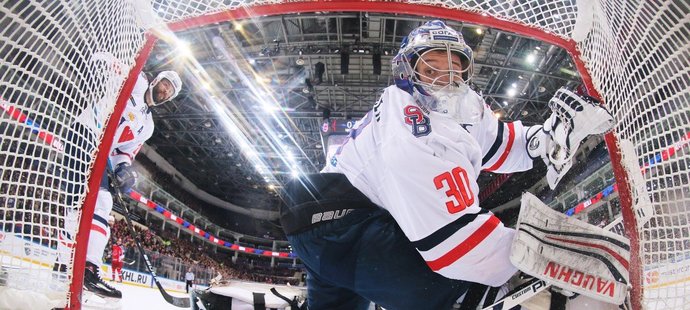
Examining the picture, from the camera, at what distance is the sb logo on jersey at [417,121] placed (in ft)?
3.53

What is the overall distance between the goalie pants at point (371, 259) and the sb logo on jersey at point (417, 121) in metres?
0.27

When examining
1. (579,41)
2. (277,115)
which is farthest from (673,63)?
(277,115)

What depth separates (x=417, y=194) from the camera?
101 cm

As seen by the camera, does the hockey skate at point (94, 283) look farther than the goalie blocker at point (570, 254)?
Yes

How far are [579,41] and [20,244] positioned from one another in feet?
7.03

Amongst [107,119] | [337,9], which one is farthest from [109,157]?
[337,9]

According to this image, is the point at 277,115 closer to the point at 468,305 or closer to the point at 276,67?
the point at 276,67

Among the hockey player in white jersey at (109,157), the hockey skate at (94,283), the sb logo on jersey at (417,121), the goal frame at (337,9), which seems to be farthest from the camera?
the hockey skate at (94,283)

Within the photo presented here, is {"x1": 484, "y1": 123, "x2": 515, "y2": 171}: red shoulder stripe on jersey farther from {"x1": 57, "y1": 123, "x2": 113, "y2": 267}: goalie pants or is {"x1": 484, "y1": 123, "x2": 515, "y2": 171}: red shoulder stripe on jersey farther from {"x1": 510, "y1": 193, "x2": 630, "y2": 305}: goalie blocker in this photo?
{"x1": 57, "y1": 123, "x2": 113, "y2": 267}: goalie pants

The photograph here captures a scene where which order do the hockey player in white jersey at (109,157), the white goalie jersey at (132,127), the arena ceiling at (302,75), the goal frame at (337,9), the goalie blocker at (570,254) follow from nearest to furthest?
the goalie blocker at (570,254) → the goal frame at (337,9) → the hockey player in white jersey at (109,157) → the white goalie jersey at (132,127) → the arena ceiling at (302,75)

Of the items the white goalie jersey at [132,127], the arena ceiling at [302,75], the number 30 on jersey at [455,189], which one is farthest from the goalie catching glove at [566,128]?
the arena ceiling at [302,75]

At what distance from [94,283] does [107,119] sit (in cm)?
102

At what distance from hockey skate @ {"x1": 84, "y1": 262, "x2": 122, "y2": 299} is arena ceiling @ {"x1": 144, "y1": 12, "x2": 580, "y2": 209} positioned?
522cm

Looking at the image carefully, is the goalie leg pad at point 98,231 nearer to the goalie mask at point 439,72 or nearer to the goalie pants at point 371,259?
the goalie pants at point 371,259
